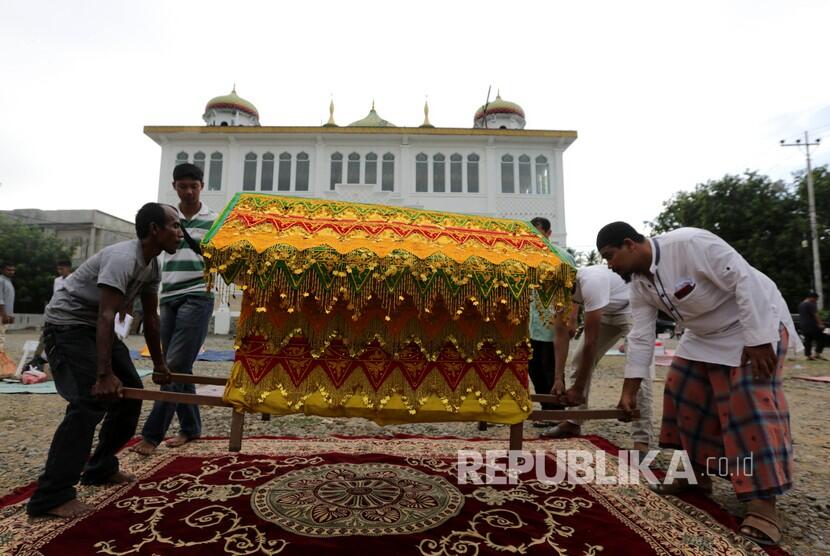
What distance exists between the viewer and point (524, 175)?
21.0 meters

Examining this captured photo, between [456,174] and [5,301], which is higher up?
[456,174]

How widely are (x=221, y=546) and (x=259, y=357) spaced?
879 millimetres

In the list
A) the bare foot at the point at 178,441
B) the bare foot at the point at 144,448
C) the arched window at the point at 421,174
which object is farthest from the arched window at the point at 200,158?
the bare foot at the point at 144,448

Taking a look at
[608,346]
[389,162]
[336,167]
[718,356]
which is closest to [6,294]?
[608,346]

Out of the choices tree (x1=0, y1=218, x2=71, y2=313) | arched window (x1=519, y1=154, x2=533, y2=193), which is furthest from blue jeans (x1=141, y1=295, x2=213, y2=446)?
tree (x1=0, y1=218, x2=71, y2=313)

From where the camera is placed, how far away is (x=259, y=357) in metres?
2.41

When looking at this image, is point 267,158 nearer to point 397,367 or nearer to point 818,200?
point 397,367

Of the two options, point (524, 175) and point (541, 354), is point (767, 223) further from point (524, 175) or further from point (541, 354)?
point (541, 354)

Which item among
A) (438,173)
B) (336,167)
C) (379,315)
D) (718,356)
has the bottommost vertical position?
(718,356)

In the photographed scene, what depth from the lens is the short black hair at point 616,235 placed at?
254cm

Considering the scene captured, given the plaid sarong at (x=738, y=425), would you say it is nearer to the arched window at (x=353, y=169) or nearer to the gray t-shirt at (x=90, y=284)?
the gray t-shirt at (x=90, y=284)

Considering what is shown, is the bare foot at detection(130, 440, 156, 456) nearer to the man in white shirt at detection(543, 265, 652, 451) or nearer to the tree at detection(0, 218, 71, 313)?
the man in white shirt at detection(543, 265, 652, 451)

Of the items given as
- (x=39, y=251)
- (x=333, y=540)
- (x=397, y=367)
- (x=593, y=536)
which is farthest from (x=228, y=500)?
(x=39, y=251)

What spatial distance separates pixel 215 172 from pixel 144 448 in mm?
20047
